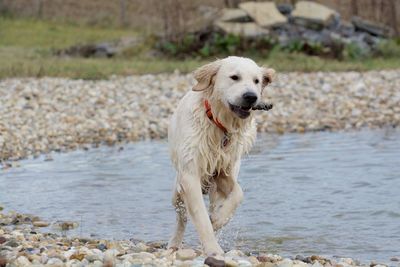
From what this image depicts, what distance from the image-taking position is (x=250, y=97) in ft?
21.7

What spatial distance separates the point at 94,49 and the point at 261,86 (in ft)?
58.1

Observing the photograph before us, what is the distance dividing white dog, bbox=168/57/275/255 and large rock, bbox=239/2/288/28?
54.2 ft

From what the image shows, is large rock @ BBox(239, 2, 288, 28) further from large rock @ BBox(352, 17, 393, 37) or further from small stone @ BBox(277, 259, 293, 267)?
small stone @ BBox(277, 259, 293, 267)

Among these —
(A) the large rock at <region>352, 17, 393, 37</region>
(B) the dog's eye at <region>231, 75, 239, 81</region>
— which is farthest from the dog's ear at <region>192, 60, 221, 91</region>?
(A) the large rock at <region>352, 17, 393, 37</region>

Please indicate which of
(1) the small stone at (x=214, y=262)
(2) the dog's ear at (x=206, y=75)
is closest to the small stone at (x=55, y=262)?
(1) the small stone at (x=214, y=262)

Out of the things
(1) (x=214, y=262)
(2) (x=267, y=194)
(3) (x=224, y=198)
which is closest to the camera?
(1) (x=214, y=262)

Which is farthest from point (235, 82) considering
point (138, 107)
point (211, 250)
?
point (138, 107)

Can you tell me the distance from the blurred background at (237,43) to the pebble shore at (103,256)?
487 inches

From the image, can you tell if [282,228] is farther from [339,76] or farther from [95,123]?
[339,76]

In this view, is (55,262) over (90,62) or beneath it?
over

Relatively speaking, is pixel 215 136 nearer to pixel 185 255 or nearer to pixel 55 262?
pixel 185 255

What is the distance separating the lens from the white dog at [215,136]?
6.79m

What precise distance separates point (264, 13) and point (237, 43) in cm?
177

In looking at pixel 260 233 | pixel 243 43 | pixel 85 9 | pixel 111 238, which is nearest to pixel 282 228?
pixel 260 233
